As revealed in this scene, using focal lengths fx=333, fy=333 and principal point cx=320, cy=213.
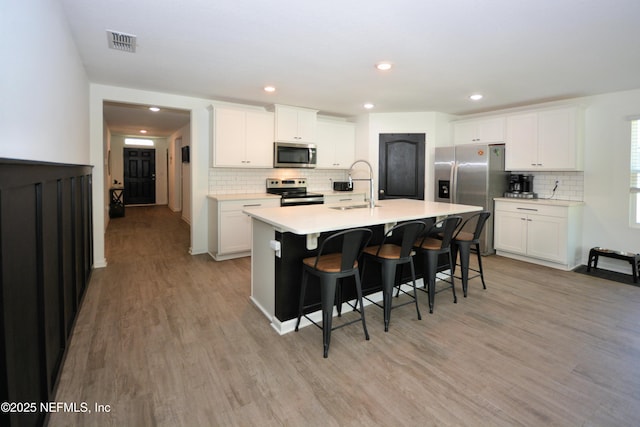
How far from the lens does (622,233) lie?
14.7 feet

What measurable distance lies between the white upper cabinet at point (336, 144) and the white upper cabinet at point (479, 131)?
74.8 inches

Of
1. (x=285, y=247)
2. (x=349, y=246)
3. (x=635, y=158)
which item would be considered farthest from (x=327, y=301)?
(x=635, y=158)

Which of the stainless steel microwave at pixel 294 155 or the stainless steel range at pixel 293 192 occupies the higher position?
the stainless steel microwave at pixel 294 155

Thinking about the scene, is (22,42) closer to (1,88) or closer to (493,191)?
(1,88)

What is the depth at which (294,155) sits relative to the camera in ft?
18.5

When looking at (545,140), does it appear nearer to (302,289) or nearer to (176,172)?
(302,289)

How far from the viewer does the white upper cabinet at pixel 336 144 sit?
6137 millimetres

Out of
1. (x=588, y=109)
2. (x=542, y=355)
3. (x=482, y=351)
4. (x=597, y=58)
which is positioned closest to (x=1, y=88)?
(x=482, y=351)

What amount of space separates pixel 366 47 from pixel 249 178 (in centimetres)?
326

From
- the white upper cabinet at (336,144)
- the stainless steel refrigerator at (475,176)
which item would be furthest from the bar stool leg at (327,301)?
the white upper cabinet at (336,144)

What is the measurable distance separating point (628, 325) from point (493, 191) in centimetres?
270

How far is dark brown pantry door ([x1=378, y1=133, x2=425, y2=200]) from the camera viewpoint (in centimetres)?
593

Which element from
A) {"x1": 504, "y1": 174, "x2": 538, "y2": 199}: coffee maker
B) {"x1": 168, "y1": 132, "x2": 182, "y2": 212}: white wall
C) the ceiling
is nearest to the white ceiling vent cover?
the ceiling

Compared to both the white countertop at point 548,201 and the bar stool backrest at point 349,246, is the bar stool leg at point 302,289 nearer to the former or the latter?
the bar stool backrest at point 349,246
